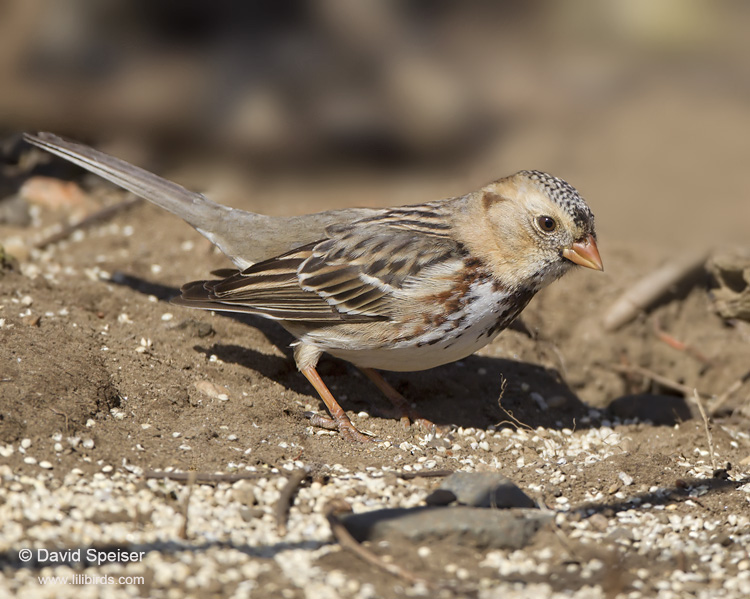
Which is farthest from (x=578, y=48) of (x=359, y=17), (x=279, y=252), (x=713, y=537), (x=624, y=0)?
(x=713, y=537)

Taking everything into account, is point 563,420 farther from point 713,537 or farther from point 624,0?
point 624,0

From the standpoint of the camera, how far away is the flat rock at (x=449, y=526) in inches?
167

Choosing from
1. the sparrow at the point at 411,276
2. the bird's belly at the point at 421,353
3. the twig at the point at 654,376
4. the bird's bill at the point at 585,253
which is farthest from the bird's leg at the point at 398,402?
the twig at the point at 654,376

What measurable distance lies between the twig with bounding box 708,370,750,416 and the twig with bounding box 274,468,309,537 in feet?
11.3

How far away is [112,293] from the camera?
6750 mm

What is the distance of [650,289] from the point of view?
7.70 metres

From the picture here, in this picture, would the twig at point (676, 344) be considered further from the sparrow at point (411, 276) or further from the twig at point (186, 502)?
the twig at point (186, 502)

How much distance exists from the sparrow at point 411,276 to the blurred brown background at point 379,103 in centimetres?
351

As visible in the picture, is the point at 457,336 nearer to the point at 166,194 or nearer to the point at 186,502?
the point at 186,502

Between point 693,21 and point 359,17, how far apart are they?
5955 mm

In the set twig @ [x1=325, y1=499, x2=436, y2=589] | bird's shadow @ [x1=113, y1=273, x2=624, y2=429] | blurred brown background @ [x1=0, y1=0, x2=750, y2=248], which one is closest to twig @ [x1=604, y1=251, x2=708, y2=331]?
bird's shadow @ [x1=113, y1=273, x2=624, y2=429]

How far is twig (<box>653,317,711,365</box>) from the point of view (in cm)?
762

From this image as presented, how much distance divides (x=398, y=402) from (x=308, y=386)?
2.11 ft

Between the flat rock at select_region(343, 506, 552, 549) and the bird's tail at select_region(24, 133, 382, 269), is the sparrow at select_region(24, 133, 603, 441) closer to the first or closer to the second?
the bird's tail at select_region(24, 133, 382, 269)
